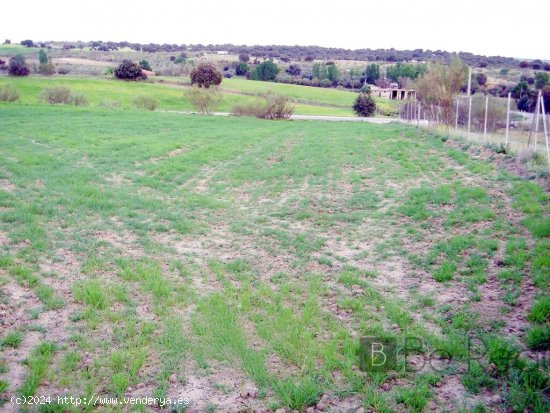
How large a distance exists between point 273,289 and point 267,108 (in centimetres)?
3980

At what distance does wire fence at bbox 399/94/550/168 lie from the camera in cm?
1283

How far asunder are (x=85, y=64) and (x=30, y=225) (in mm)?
86302

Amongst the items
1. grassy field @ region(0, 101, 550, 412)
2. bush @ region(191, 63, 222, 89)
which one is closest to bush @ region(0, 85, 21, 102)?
grassy field @ region(0, 101, 550, 412)

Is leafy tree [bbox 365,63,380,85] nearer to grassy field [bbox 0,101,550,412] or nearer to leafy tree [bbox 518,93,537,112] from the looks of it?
leafy tree [bbox 518,93,537,112]

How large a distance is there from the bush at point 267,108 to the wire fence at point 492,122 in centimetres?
1590

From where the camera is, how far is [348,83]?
93250 mm

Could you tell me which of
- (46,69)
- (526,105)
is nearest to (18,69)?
(46,69)

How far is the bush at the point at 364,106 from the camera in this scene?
210ft

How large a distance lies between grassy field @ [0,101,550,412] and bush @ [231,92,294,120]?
33.0m

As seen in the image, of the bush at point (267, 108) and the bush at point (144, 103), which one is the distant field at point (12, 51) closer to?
the bush at point (144, 103)

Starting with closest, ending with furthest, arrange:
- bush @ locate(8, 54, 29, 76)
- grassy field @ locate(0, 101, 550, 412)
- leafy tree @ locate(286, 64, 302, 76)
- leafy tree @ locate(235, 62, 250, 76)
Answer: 1. grassy field @ locate(0, 101, 550, 412)
2. bush @ locate(8, 54, 29, 76)
3. leafy tree @ locate(235, 62, 250, 76)
4. leafy tree @ locate(286, 64, 302, 76)

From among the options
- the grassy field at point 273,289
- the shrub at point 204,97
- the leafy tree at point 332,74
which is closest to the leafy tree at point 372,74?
the leafy tree at point 332,74

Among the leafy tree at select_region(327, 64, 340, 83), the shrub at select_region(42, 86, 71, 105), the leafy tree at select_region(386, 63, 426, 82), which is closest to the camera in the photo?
the shrub at select_region(42, 86, 71, 105)

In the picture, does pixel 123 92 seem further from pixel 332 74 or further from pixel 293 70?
pixel 293 70
